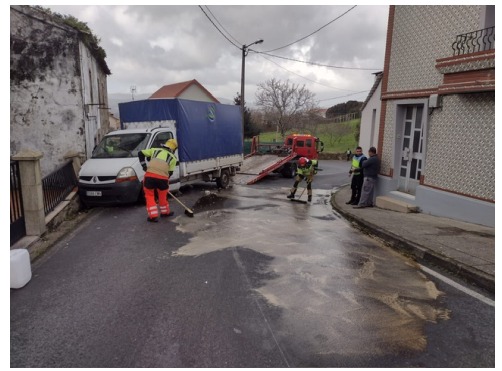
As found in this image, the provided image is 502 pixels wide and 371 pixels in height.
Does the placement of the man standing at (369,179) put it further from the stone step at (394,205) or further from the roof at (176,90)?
the roof at (176,90)

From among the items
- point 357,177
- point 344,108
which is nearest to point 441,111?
point 357,177

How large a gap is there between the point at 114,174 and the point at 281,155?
12.2m

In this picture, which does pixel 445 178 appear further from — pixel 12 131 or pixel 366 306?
pixel 12 131

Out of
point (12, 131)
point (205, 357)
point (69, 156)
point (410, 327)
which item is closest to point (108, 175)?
point (69, 156)

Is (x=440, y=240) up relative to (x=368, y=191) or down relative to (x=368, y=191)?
down

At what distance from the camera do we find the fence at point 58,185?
781 centimetres

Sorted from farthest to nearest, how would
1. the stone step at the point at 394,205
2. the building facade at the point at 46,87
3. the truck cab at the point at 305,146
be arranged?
1. the truck cab at the point at 305,146
2. the building facade at the point at 46,87
3. the stone step at the point at 394,205

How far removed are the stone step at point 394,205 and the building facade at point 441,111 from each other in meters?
0.20

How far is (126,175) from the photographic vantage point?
9086 mm

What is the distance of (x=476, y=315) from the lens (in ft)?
13.2

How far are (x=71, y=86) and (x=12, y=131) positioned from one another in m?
2.23

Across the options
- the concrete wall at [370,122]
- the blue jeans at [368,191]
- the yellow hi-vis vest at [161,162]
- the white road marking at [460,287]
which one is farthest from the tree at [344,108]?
the white road marking at [460,287]

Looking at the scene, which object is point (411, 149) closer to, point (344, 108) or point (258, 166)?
point (258, 166)

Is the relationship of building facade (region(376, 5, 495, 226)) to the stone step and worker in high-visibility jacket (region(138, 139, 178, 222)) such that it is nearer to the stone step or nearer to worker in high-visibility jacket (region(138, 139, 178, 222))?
the stone step
